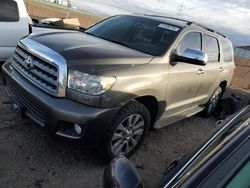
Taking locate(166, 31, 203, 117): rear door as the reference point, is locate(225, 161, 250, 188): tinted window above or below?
above

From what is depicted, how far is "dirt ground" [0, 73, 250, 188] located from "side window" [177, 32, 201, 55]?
1.53 m

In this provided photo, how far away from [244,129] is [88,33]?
371 centimetres

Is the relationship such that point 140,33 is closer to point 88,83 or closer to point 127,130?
point 127,130

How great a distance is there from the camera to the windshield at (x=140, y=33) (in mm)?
4398

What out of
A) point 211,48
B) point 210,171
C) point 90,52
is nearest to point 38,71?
point 90,52

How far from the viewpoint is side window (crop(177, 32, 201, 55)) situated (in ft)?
14.9

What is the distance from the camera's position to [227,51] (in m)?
6.82

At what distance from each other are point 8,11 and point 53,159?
336 cm

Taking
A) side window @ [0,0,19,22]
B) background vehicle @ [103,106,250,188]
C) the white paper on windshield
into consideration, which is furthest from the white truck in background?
background vehicle @ [103,106,250,188]

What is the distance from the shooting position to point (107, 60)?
11.6 feet

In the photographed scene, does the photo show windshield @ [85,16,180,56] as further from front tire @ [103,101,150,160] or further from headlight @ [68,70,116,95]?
headlight @ [68,70,116,95]

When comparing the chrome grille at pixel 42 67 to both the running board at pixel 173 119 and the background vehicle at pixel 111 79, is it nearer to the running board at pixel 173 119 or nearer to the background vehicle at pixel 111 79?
the background vehicle at pixel 111 79

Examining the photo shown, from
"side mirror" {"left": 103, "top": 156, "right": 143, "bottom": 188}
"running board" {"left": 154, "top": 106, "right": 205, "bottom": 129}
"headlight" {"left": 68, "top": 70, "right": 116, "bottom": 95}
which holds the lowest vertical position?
"running board" {"left": 154, "top": 106, "right": 205, "bottom": 129}

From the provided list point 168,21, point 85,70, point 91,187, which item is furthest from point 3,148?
point 168,21
